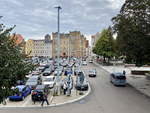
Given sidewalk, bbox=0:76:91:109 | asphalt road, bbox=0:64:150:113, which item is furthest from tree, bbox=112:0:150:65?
sidewalk, bbox=0:76:91:109

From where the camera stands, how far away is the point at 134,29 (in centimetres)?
2138

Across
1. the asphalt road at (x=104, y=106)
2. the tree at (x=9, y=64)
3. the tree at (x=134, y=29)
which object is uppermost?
the tree at (x=134, y=29)

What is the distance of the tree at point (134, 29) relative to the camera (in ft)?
70.7

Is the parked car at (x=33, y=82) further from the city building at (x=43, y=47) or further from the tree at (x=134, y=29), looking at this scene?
the city building at (x=43, y=47)

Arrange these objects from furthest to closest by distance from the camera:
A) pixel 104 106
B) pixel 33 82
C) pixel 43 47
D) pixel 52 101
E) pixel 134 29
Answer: pixel 43 47 < pixel 33 82 < pixel 134 29 < pixel 52 101 < pixel 104 106

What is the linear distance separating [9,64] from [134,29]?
17.3m

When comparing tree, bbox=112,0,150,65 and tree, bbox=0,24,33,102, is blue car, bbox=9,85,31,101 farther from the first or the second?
tree, bbox=112,0,150,65

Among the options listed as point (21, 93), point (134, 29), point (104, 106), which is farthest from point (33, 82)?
point (134, 29)

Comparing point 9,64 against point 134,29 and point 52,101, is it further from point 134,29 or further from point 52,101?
point 134,29

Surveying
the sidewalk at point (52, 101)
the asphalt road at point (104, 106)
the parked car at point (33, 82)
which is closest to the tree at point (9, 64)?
the asphalt road at point (104, 106)

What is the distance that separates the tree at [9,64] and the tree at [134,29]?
16.5 m

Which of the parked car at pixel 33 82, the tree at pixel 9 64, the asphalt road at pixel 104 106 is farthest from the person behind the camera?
the parked car at pixel 33 82

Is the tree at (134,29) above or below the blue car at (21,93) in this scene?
above

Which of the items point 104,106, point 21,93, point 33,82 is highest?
point 33,82
